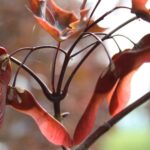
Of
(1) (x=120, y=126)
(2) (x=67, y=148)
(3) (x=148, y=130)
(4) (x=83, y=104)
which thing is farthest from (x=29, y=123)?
(2) (x=67, y=148)

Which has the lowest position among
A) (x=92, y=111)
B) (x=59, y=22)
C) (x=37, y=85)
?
(x=37, y=85)

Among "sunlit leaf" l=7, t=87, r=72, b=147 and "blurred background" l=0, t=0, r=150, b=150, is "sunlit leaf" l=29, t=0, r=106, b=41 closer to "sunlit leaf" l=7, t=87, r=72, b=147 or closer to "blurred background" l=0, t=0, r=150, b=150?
"sunlit leaf" l=7, t=87, r=72, b=147

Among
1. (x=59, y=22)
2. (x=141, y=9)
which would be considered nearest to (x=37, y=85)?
(x=59, y=22)

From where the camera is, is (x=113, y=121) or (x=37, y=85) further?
(x=37, y=85)

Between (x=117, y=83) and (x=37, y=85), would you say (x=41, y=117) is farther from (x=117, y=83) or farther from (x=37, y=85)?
(x=37, y=85)

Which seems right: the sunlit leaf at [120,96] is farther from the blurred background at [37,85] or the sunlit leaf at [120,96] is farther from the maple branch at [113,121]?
the blurred background at [37,85]

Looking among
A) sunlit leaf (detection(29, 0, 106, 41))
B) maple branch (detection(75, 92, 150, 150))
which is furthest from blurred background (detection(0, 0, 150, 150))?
maple branch (detection(75, 92, 150, 150))

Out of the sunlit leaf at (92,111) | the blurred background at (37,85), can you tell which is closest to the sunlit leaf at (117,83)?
the sunlit leaf at (92,111)

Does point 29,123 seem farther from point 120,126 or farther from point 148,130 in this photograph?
point 148,130
